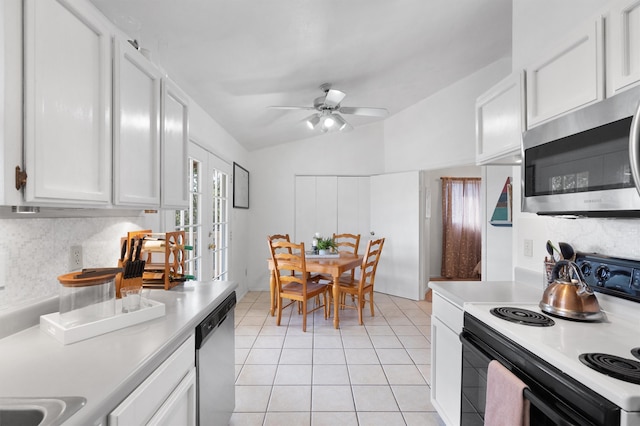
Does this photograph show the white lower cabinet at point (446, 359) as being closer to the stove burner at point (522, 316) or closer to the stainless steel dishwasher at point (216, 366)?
the stove burner at point (522, 316)

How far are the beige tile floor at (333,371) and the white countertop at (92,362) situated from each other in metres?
1.14

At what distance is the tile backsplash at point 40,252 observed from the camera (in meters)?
1.12

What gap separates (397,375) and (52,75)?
8.65 ft

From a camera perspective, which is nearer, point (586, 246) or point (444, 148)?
point (586, 246)

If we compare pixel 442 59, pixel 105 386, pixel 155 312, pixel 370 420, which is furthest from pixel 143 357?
pixel 442 59

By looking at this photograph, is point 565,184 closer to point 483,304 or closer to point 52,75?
point 483,304

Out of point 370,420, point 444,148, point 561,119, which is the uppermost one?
point 444,148

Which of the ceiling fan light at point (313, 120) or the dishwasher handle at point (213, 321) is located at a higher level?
the ceiling fan light at point (313, 120)

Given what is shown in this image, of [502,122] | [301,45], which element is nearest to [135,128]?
[301,45]

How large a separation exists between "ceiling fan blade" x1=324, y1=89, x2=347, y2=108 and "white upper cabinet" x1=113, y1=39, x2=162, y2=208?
1.69m

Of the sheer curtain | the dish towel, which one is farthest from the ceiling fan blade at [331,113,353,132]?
the sheer curtain

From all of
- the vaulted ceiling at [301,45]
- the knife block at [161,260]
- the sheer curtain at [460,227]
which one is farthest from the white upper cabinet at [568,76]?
the sheer curtain at [460,227]

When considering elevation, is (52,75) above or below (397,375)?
above

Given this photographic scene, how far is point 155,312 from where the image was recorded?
128cm
